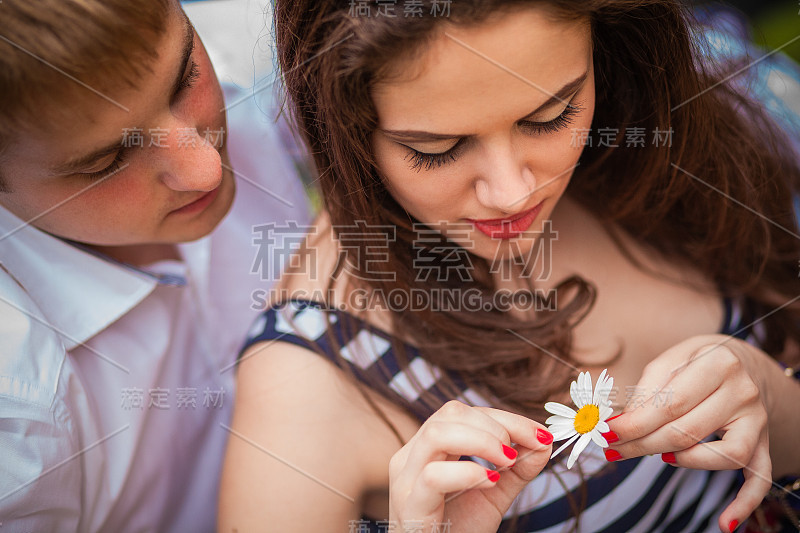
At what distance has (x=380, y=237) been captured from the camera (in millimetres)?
919

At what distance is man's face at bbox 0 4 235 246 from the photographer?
72 centimetres

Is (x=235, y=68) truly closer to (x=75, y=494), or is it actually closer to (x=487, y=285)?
(x=487, y=285)

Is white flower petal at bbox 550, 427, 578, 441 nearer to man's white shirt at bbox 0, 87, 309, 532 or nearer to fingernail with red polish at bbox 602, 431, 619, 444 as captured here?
fingernail with red polish at bbox 602, 431, 619, 444

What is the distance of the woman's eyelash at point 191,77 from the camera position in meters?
0.83

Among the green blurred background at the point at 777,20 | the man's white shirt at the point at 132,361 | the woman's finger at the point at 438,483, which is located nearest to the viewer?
the woman's finger at the point at 438,483

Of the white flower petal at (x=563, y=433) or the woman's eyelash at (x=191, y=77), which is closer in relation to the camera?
the white flower petal at (x=563, y=433)

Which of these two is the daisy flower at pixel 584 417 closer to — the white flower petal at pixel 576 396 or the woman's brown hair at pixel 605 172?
the white flower petal at pixel 576 396

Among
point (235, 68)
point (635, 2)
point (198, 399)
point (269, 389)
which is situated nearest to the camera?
point (635, 2)

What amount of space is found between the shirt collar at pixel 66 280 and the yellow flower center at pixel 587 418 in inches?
28.4

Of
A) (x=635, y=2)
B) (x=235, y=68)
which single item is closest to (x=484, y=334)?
(x=635, y=2)

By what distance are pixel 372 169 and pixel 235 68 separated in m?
0.60

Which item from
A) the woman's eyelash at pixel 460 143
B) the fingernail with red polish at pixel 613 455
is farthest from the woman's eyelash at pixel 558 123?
the fingernail with red polish at pixel 613 455

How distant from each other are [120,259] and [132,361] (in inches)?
7.0

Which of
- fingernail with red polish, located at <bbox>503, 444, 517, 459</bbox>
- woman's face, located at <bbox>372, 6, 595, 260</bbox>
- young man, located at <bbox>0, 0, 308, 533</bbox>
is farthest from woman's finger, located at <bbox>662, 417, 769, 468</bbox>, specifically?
young man, located at <bbox>0, 0, 308, 533</bbox>
